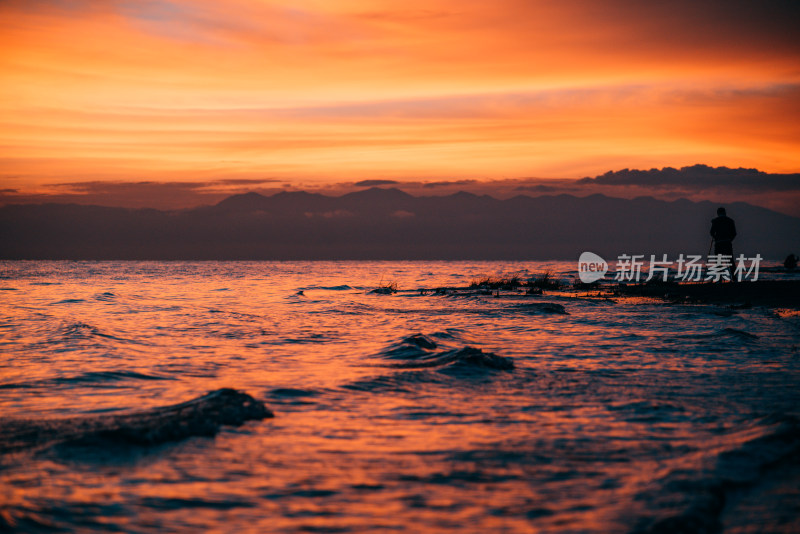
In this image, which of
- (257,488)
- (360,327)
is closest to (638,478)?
(257,488)

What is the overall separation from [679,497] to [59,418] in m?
7.15

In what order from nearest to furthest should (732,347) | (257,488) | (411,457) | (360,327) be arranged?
(257,488)
(411,457)
(732,347)
(360,327)

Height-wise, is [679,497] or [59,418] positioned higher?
[679,497]

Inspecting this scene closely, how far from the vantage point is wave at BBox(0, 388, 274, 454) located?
22.7 ft

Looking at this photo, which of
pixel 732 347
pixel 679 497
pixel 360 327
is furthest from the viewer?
pixel 360 327

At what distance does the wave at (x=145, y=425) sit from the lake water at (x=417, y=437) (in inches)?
2.1

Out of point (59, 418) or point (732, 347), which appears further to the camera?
point (732, 347)

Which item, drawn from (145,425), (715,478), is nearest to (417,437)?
(715,478)

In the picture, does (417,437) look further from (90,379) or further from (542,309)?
(542,309)

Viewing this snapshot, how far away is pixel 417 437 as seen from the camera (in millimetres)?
7219

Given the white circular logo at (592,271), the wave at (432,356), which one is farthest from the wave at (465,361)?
the white circular logo at (592,271)

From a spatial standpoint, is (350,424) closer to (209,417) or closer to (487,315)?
(209,417)

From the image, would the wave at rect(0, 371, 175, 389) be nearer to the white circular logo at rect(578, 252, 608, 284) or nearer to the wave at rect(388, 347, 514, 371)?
the wave at rect(388, 347, 514, 371)

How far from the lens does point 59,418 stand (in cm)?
806
